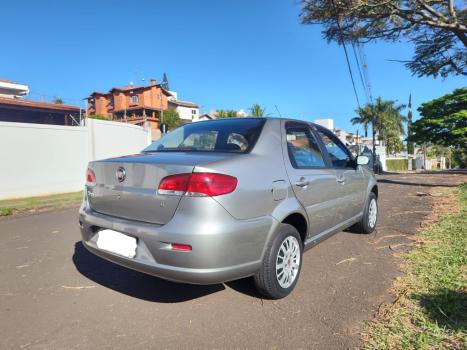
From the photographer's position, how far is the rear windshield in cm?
326

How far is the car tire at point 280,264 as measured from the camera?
3033 millimetres

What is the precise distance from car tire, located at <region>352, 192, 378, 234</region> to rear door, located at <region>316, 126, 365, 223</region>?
0.29m

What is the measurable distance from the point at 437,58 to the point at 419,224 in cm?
1026

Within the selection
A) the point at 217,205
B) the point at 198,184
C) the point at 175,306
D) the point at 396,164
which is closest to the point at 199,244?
the point at 217,205

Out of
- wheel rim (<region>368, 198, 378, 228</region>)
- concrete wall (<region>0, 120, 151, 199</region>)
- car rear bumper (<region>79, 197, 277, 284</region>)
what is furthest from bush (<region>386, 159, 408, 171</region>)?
car rear bumper (<region>79, 197, 277, 284</region>)

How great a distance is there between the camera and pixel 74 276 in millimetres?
3900

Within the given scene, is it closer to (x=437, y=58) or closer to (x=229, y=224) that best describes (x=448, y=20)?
(x=437, y=58)

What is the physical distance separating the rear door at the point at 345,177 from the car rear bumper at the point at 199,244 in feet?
5.90

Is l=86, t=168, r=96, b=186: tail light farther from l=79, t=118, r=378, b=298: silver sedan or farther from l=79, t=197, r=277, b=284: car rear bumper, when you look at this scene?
l=79, t=197, r=277, b=284: car rear bumper

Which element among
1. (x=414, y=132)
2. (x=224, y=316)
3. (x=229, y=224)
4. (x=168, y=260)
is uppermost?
(x=414, y=132)

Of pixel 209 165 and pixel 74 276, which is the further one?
pixel 74 276

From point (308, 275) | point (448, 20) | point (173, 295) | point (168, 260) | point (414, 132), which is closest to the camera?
point (168, 260)

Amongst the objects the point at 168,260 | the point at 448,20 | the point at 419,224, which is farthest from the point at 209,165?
the point at 448,20

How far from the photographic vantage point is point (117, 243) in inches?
116
